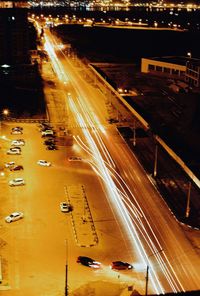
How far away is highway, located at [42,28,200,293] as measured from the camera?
75.4 feet

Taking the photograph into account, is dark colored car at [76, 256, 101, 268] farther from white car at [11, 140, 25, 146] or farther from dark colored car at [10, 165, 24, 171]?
white car at [11, 140, 25, 146]

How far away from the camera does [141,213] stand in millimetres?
28609

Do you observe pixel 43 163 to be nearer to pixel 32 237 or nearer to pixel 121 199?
pixel 121 199

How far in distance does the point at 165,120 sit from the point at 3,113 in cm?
1687

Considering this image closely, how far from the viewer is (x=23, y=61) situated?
67875mm

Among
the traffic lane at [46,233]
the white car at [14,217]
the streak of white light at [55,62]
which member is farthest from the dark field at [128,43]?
the white car at [14,217]

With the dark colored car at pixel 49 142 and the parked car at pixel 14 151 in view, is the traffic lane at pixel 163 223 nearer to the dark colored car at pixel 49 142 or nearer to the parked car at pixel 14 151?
the dark colored car at pixel 49 142

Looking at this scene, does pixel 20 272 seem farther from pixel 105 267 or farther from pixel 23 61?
pixel 23 61

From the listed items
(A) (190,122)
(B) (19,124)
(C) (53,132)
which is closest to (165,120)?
(A) (190,122)

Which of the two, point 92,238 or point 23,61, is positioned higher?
point 23,61

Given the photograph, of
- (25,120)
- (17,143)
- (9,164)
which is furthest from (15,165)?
(25,120)

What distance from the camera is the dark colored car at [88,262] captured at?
23.2 meters

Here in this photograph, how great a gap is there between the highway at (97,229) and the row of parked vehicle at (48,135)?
25.7 inches

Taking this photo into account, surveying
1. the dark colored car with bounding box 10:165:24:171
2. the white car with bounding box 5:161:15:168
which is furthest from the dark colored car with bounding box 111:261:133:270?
the white car with bounding box 5:161:15:168
